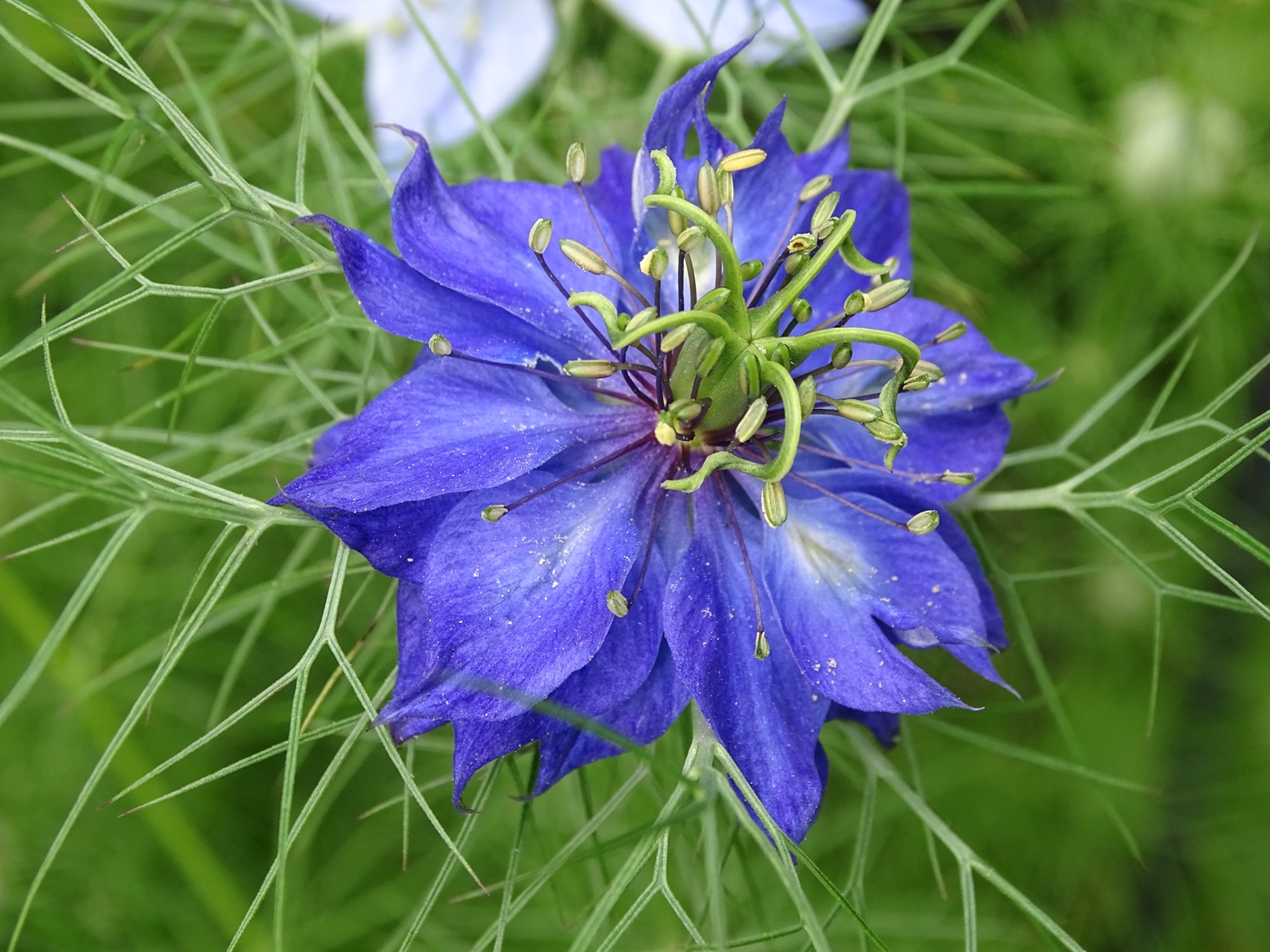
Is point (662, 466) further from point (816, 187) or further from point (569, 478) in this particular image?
point (816, 187)

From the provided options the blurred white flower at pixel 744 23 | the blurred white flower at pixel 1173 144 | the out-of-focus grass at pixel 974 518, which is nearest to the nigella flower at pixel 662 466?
the blurred white flower at pixel 744 23

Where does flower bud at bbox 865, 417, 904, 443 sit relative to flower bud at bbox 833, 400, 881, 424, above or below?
below

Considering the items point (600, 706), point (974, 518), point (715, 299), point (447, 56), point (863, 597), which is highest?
point (447, 56)

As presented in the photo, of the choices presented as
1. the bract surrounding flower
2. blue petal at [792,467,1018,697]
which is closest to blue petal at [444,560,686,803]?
blue petal at [792,467,1018,697]

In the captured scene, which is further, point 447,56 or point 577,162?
point 447,56

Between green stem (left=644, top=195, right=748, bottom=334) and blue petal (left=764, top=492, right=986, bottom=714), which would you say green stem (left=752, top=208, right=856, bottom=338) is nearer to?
green stem (left=644, top=195, right=748, bottom=334)

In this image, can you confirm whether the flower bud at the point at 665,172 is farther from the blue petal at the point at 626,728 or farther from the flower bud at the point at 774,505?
the blue petal at the point at 626,728

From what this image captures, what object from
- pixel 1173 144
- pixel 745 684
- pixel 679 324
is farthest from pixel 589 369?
pixel 1173 144
